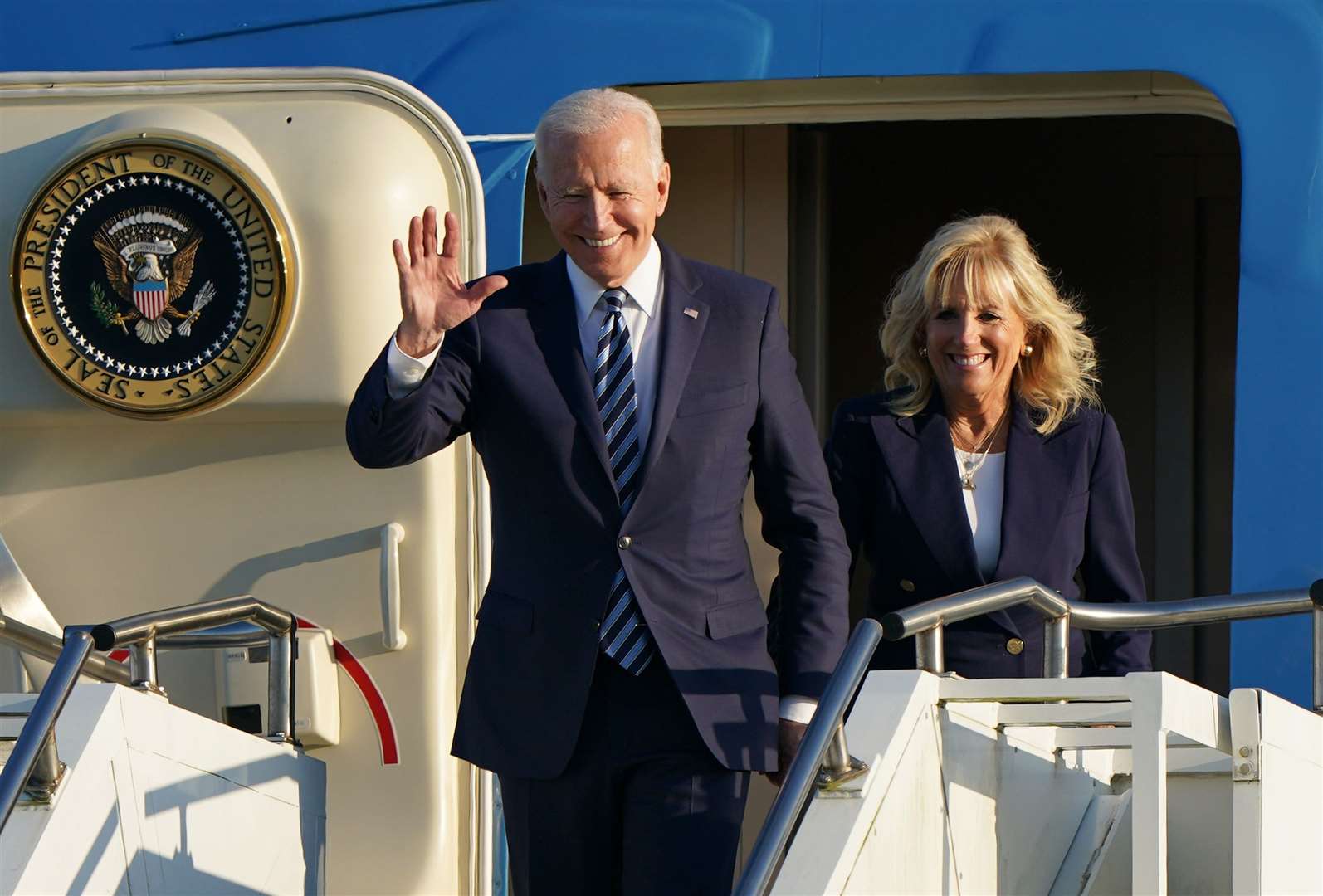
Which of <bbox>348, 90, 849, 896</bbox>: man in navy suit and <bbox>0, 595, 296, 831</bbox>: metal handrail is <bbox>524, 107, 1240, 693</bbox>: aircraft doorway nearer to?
<bbox>0, 595, 296, 831</bbox>: metal handrail

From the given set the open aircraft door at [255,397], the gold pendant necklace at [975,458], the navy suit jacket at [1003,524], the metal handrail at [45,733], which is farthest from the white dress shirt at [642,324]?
the open aircraft door at [255,397]

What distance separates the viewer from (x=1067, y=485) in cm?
370

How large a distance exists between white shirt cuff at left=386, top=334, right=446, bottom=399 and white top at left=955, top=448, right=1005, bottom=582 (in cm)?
117

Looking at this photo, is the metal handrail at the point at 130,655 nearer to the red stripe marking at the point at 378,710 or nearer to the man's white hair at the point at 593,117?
the red stripe marking at the point at 378,710

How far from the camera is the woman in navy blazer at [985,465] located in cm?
366

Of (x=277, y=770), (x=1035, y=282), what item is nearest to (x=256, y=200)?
(x=277, y=770)

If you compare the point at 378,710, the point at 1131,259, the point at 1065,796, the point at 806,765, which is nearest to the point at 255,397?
the point at 378,710

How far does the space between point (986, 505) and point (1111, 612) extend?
0.43 meters

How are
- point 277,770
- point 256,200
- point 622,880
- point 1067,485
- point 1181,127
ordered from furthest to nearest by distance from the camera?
Result: point 1181,127
point 256,200
point 277,770
point 1067,485
point 622,880

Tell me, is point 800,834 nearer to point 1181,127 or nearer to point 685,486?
point 685,486

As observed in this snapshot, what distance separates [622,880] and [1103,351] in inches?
186

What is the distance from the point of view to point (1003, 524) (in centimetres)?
368

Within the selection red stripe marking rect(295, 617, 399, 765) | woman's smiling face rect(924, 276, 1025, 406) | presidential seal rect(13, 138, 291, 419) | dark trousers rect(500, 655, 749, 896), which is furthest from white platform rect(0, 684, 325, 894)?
woman's smiling face rect(924, 276, 1025, 406)

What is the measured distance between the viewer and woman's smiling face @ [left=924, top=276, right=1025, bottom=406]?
3709 millimetres
